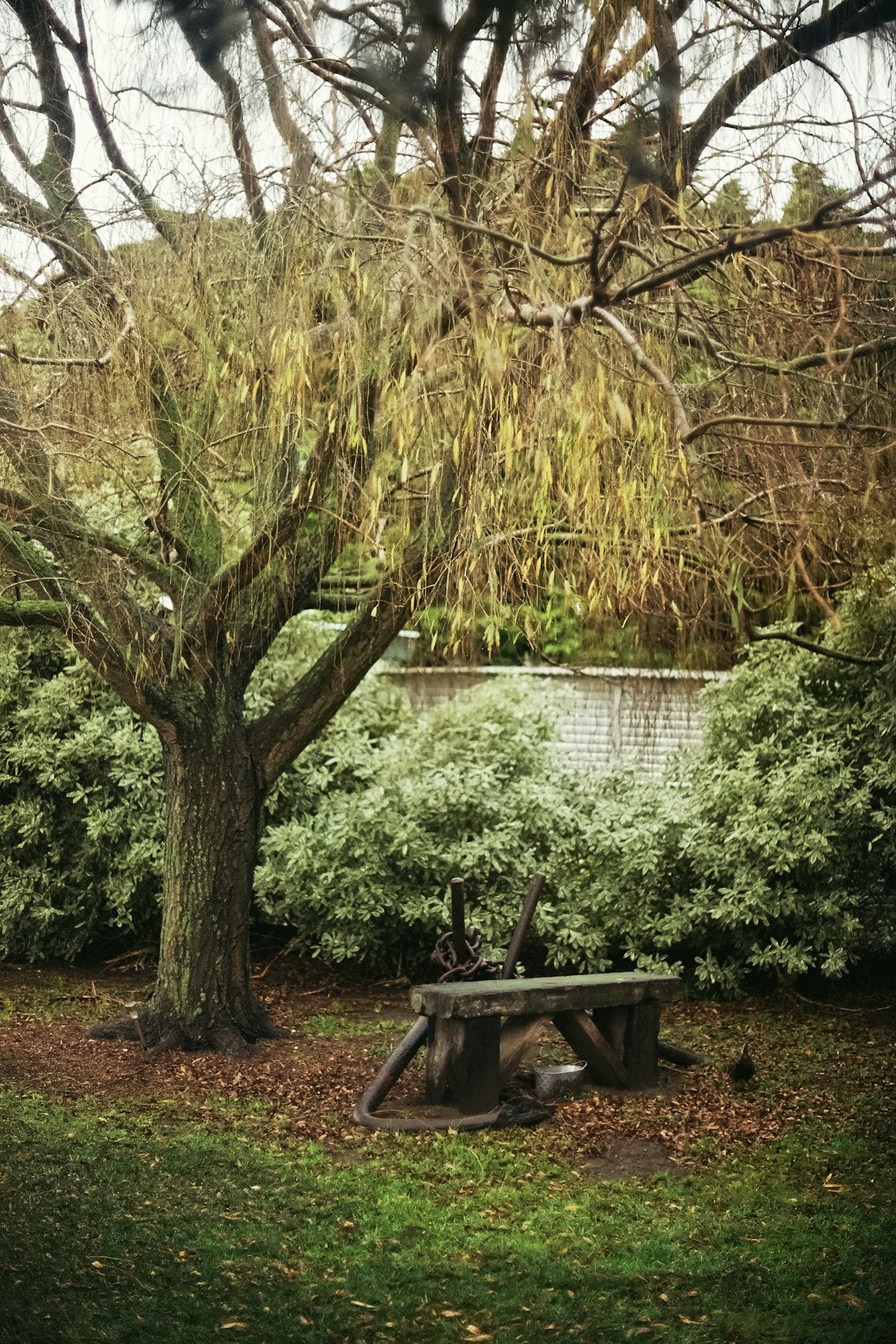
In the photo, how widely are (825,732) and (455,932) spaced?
3.52m

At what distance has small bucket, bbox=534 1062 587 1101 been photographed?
6344mm

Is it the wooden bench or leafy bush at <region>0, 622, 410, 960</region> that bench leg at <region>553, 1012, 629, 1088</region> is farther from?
leafy bush at <region>0, 622, 410, 960</region>

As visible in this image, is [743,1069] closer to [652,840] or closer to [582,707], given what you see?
[652,840]

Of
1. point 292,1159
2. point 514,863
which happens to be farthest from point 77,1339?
point 514,863

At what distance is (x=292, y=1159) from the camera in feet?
17.6

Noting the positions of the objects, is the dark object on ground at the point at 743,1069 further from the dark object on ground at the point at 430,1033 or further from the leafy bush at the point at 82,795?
the leafy bush at the point at 82,795

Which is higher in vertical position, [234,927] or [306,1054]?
[234,927]

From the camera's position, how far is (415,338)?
3969 mm

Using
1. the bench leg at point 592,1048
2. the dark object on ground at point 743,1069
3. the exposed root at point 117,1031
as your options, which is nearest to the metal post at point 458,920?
the bench leg at point 592,1048

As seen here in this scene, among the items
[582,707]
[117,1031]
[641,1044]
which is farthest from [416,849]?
[582,707]

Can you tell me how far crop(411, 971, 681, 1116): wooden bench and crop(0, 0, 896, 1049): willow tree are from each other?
155 centimetres

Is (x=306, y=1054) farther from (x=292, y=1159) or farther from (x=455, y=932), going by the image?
(x=292, y=1159)

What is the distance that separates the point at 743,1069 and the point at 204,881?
2.87 m

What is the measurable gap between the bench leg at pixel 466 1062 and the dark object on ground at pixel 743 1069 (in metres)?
1.32
